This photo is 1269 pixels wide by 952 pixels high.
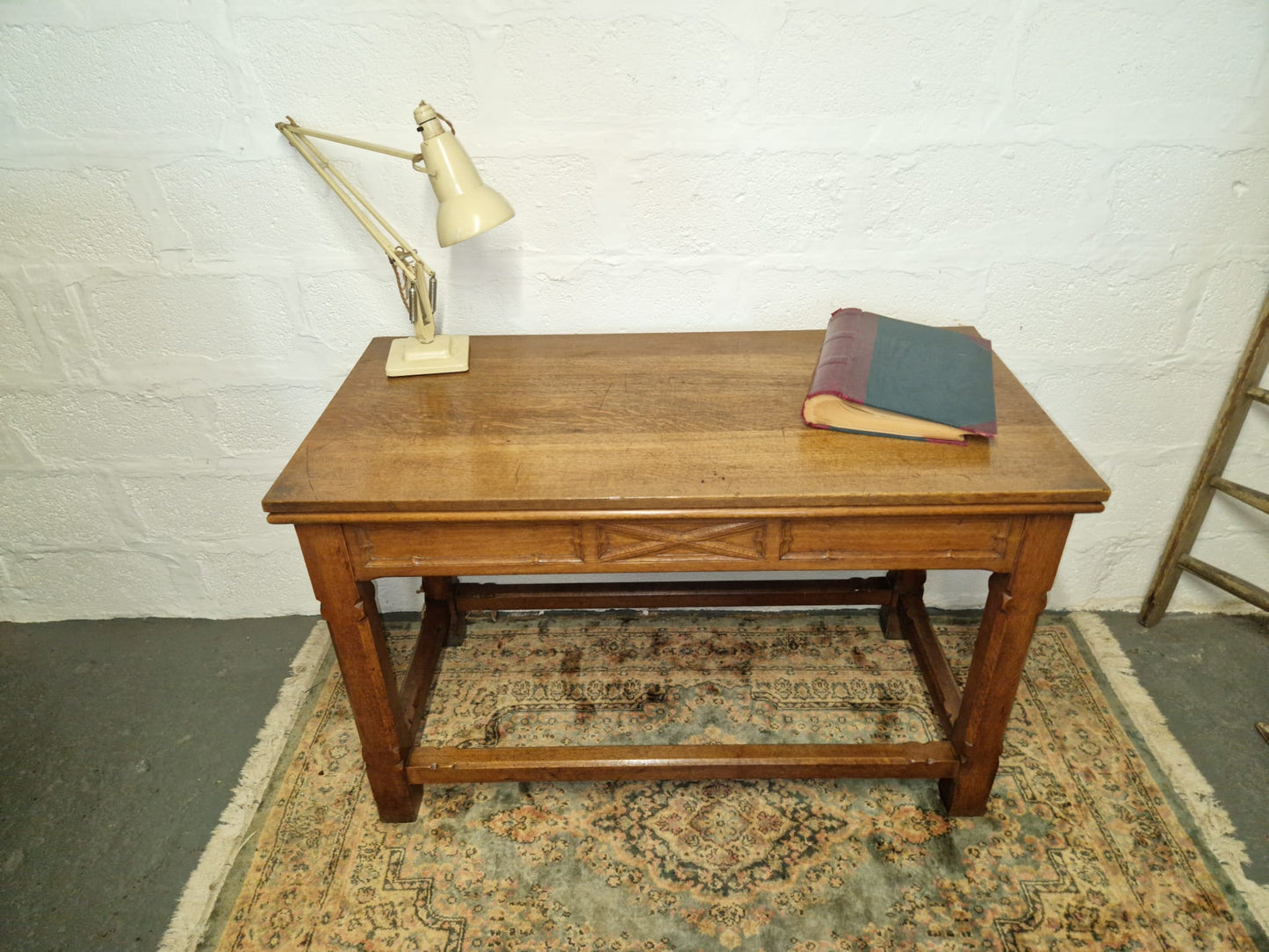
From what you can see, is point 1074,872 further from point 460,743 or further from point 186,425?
point 186,425

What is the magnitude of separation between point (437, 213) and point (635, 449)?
25.5 inches

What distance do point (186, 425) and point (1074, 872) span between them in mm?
2320

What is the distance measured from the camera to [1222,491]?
207 cm

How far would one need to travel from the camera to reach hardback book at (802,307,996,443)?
1.39 metres

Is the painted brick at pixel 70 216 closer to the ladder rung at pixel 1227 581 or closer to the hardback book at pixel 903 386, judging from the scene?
the hardback book at pixel 903 386

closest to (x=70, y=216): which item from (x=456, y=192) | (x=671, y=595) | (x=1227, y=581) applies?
(x=456, y=192)

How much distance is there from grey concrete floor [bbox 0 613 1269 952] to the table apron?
919 millimetres

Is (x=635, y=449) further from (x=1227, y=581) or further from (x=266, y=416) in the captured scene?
(x=1227, y=581)

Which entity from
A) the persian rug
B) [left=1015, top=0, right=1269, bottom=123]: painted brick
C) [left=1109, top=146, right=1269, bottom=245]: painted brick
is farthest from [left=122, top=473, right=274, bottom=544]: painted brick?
[left=1109, top=146, right=1269, bottom=245]: painted brick

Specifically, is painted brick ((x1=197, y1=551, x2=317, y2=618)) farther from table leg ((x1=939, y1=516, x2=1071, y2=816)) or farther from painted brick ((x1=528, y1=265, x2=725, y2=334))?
table leg ((x1=939, y1=516, x2=1071, y2=816))

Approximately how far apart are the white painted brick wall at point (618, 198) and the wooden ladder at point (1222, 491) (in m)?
0.05

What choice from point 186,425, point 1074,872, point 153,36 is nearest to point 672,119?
point 153,36

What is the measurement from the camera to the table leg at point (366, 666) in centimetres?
138

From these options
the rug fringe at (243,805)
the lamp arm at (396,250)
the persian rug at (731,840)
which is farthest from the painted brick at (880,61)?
the rug fringe at (243,805)
